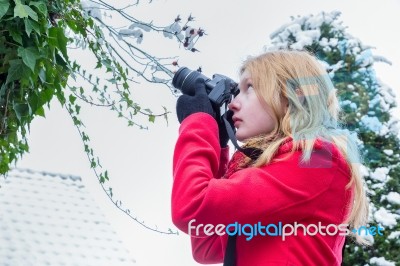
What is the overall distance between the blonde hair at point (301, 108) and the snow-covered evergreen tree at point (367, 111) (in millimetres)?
2556

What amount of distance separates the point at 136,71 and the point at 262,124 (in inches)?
36.7

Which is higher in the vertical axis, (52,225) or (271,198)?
(271,198)

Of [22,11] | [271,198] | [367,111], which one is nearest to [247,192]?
[271,198]

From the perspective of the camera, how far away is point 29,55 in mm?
1428

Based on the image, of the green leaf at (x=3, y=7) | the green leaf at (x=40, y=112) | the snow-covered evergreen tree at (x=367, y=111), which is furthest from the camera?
the snow-covered evergreen tree at (x=367, y=111)

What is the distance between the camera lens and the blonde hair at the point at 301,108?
1.14 m

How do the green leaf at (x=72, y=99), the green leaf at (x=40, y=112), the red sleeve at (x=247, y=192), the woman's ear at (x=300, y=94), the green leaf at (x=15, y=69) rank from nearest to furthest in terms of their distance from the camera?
the red sleeve at (x=247, y=192), the woman's ear at (x=300, y=94), the green leaf at (x=15, y=69), the green leaf at (x=40, y=112), the green leaf at (x=72, y=99)

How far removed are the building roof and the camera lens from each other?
3657 mm

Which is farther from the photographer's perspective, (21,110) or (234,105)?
(21,110)

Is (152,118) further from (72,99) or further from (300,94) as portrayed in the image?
(300,94)

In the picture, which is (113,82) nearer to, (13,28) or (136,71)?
(136,71)

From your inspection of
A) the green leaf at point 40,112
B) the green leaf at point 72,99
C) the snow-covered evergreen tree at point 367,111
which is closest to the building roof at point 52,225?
the snow-covered evergreen tree at point 367,111

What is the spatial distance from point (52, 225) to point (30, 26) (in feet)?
13.3

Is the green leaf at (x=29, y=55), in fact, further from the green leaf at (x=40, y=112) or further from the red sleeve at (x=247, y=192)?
A: the red sleeve at (x=247, y=192)
